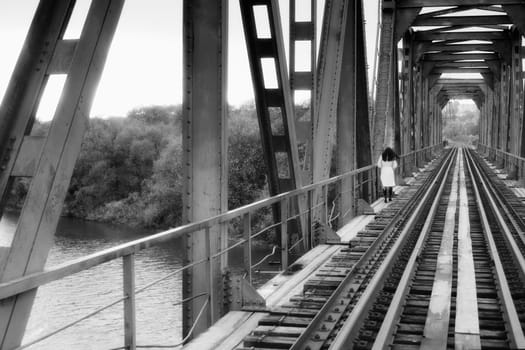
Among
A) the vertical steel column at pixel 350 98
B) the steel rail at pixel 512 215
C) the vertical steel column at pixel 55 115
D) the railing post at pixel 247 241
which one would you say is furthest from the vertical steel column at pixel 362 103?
the vertical steel column at pixel 55 115

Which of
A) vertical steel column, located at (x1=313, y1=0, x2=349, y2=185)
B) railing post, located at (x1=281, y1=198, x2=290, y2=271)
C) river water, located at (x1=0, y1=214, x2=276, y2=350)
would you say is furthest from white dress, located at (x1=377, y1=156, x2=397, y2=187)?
railing post, located at (x1=281, y1=198, x2=290, y2=271)

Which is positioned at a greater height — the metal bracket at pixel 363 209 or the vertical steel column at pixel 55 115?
the vertical steel column at pixel 55 115

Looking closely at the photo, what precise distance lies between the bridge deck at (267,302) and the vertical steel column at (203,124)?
23 centimetres

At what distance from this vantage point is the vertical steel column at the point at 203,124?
5.60m

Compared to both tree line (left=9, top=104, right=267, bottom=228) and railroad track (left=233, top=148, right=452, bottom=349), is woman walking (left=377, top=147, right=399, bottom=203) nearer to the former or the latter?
railroad track (left=233, top=148, right=452, bottom=349)

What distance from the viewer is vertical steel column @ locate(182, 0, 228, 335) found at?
5.60m

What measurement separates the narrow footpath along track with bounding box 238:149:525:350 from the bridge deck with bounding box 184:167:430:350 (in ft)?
0.41

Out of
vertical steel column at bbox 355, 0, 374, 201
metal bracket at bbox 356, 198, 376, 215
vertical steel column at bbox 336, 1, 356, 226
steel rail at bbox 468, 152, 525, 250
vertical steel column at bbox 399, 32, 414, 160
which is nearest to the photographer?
steel rail at bbox 468, 152, 525, 250

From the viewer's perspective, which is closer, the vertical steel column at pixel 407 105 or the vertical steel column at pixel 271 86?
the vertical steel column at pixel 271 86

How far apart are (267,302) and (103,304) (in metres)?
21.8

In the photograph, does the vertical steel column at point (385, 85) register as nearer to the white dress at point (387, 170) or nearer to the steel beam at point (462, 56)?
the white dress at point (387, 170)

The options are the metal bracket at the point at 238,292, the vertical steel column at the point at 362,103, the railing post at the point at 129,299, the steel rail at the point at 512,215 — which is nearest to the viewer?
the railing post at the point at 129,299

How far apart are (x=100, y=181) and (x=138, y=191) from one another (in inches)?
176

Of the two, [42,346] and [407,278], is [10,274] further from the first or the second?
[42,346]
